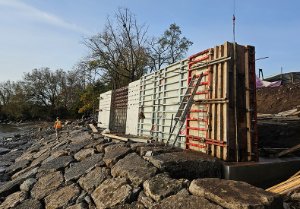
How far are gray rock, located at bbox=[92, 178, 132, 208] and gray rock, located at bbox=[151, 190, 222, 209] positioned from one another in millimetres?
1071

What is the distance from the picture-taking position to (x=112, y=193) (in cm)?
660

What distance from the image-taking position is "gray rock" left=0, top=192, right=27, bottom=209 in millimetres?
7859

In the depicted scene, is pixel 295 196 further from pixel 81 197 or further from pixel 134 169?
pixel 81 197

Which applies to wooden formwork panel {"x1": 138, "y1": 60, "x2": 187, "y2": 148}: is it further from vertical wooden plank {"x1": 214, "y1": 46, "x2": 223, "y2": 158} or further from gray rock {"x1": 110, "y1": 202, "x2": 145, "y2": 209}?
gray rock {"x1": 110, "y1": 202, "x2": 145, "y2": 209}

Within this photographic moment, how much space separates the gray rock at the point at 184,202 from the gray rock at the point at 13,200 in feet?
14.7

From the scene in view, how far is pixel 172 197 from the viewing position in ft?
17.9

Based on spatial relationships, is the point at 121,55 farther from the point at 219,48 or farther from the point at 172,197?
the point at 172,197

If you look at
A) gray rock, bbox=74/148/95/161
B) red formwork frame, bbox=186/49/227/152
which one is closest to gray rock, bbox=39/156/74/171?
gray rock, bbox=74/148/95/161

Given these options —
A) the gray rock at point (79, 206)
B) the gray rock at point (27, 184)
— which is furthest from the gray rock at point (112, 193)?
the gray rock at point (27, 184)

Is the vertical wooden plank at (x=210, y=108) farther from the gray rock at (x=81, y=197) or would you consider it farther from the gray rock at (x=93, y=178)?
the gray rock at (x=81, y=197)

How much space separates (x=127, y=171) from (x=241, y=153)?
9.81 feet

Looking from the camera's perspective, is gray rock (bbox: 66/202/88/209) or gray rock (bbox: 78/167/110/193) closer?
gray rock (bbox: 66/202/88/209)

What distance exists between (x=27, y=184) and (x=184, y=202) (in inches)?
232

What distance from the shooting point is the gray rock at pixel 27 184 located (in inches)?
351
